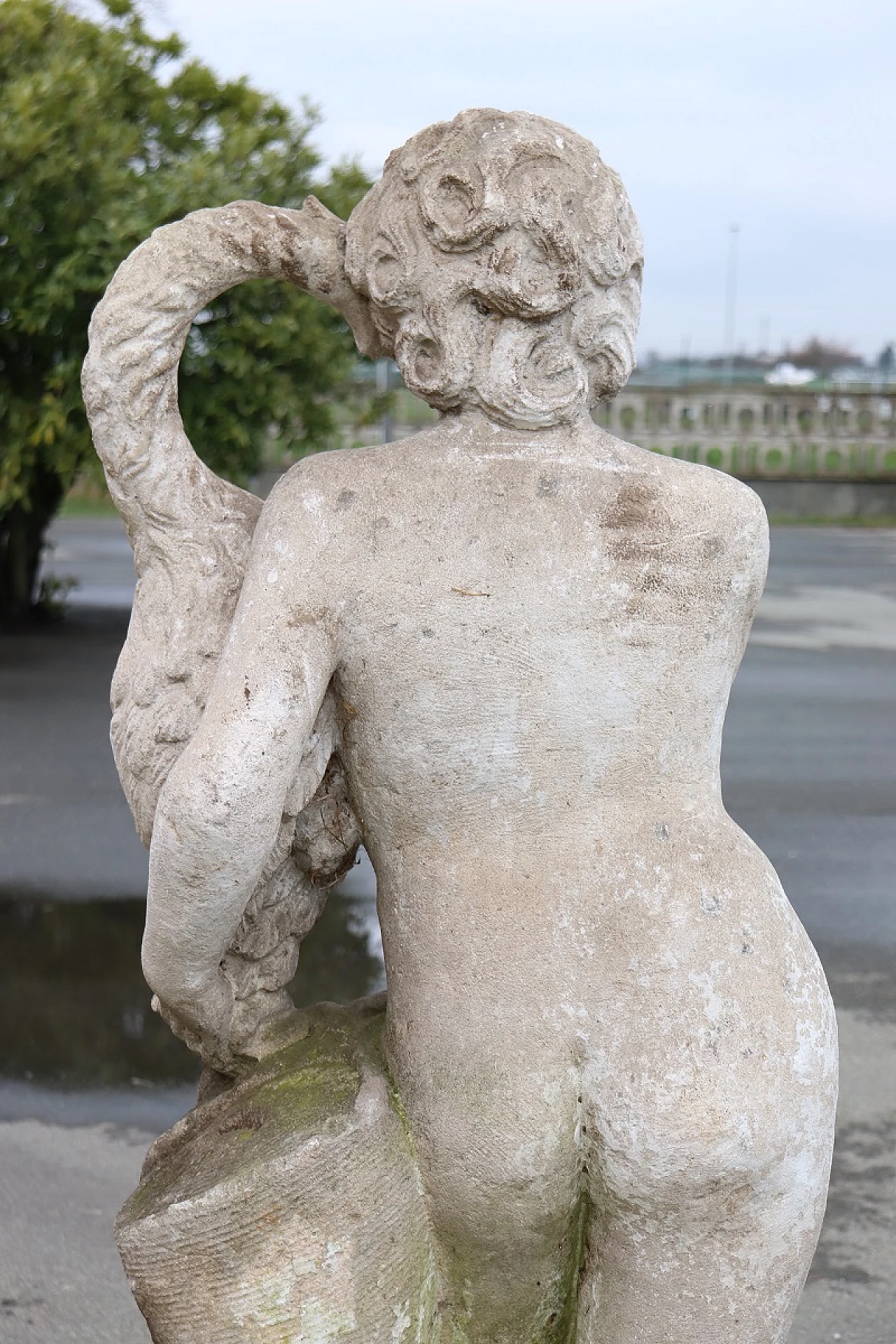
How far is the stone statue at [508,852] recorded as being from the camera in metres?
1.89

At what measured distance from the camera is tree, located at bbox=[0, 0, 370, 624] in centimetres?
814

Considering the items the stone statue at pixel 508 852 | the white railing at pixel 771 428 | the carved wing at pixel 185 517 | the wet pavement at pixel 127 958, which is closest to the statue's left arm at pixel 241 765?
the stone statue at pixel 508 852

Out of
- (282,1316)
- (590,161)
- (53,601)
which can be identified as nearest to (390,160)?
(590,161)

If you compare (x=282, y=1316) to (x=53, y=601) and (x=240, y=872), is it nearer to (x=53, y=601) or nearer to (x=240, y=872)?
(x=240, y=872)

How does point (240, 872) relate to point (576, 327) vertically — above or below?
below

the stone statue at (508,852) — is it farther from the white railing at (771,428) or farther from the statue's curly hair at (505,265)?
the white railing at (771,428)

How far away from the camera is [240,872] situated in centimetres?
191


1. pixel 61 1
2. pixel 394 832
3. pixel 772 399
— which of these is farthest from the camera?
pixel 772 399

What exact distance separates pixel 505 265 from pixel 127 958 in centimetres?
342

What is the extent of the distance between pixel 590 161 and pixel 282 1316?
1430mm

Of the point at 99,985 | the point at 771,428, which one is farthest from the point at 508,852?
the point at 771,428

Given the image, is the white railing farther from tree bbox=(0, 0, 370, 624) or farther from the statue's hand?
the statue's hand

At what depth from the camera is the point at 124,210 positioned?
8.05 meters

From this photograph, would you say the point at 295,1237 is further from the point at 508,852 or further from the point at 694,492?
the point at 694,492
